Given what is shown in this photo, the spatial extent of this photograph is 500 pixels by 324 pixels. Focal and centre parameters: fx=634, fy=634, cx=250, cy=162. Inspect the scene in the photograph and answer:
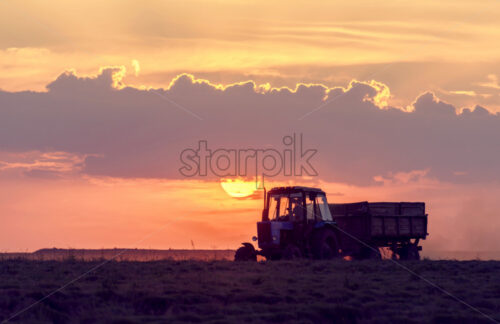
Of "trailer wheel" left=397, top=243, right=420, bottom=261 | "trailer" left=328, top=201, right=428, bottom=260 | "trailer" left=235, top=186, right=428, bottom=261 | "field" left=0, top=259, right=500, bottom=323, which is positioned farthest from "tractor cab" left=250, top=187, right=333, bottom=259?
"trailer wheel" left=397, top=243, right=420, bottom=261

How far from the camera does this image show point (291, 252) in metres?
27.0

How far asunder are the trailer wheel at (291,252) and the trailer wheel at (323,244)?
0.82 m

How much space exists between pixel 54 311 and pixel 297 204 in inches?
568

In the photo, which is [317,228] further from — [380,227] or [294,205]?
[380,227]

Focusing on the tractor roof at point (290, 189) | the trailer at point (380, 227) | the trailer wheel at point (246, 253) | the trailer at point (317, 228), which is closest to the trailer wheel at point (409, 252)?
the trailer at point (380, 227)

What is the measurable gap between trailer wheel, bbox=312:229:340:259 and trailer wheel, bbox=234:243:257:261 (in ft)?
8.72

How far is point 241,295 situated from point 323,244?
466 inches

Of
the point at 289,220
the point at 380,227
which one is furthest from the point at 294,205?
the point at 380,227

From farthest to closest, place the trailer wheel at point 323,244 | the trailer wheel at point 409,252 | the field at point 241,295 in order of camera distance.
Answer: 1. the trailer wheel at point 409,252
2. the trailer wheel at point 323,244
3. the field at point 241,295

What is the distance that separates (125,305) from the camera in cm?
1543

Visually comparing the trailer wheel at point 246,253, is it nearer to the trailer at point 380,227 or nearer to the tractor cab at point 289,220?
the tractor cab at point 289,220

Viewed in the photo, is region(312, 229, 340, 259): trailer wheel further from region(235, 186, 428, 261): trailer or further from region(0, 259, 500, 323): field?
region(0, 259, 500, 323): field

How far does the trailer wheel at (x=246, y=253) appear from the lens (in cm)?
2777

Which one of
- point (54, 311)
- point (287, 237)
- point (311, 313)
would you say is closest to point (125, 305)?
point (54, 311)
